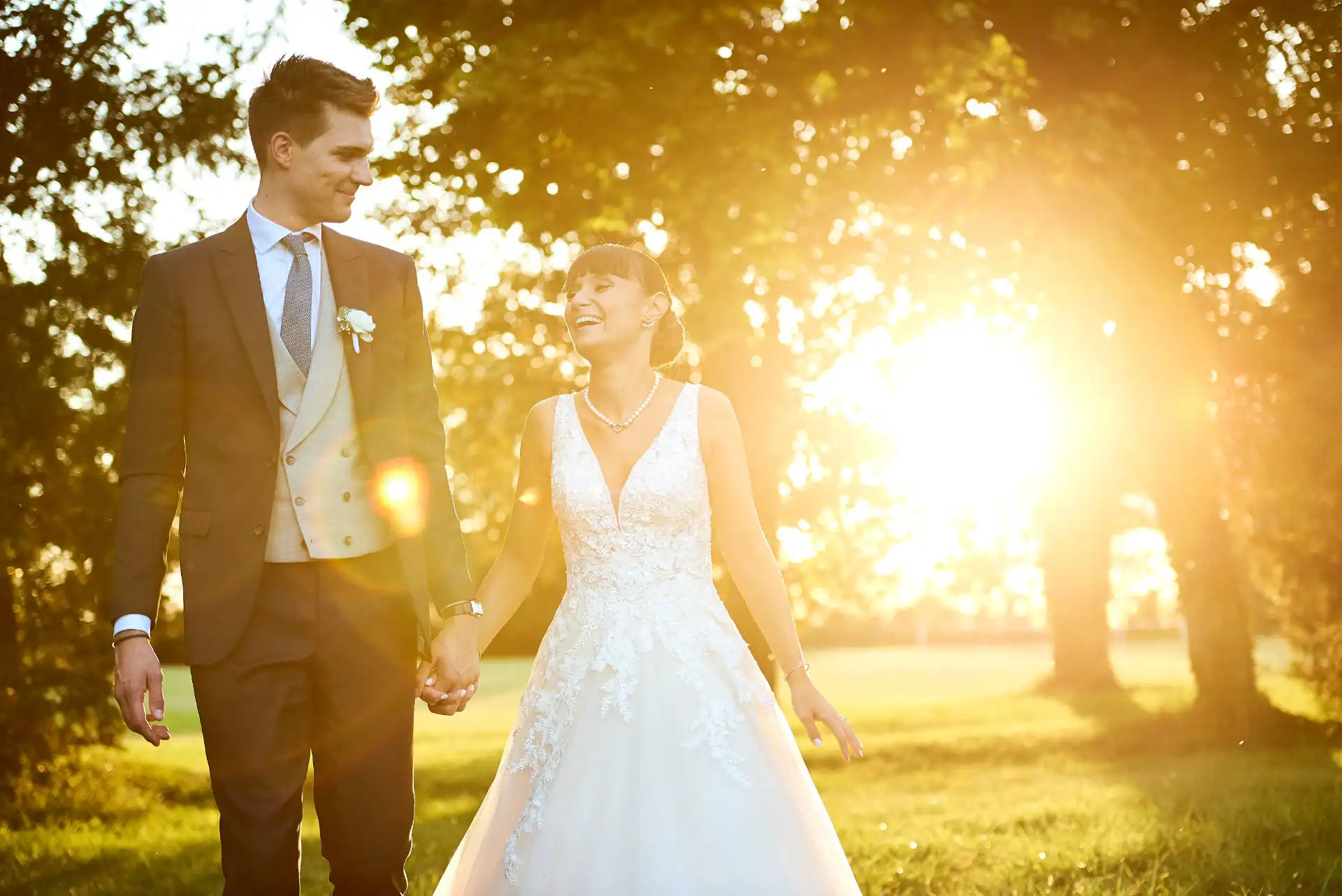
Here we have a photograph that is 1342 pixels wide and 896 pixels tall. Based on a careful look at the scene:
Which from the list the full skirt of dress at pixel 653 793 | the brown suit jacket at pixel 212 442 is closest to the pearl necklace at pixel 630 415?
the full skirt of dress at pixel 653 793

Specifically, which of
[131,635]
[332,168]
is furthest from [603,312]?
[131,635]

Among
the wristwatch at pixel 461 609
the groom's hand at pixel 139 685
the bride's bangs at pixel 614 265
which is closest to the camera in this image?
the groom's hand at pixel 139 685

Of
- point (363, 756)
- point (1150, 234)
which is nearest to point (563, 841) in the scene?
point (363, 756)

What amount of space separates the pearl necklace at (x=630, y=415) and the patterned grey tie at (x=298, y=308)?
5.34ft

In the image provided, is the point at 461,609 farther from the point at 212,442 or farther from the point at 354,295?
the point at 354,295

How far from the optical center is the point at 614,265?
17.3 ft

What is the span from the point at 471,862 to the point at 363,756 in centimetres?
111

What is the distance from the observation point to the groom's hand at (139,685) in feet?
11.5

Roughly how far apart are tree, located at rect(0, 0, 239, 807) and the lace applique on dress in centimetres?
828

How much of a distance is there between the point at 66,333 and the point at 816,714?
9.93 metres

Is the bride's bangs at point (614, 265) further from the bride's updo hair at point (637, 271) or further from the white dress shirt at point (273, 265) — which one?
the white dress shirt at point (273, 265)

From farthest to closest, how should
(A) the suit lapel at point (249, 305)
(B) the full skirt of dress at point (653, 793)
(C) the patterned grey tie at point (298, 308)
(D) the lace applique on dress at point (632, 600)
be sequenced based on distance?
(D) the lace applique on dress at point (632, 600), (B) the full skirt of dress at point (653, 793), (C) the patterned grey tie at point (298, 308), (A) the suit lapel at point (249, 305)

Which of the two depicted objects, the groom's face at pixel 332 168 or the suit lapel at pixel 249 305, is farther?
the groom's face at pixel 332 168

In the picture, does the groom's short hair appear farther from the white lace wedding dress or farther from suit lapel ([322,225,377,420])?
the white lace wedding dress
